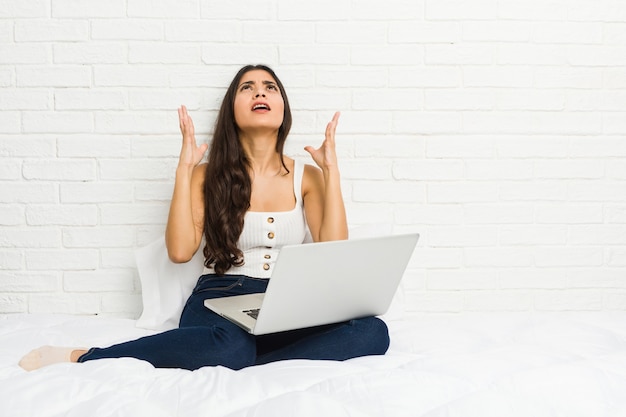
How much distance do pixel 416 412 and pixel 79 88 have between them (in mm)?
1595

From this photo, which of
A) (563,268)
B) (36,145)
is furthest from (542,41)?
(36,145)

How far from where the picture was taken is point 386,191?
7.09ft

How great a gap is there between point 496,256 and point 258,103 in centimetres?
100

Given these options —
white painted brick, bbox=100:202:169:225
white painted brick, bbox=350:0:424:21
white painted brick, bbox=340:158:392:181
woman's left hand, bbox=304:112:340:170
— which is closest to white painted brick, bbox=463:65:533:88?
Answer: white painted brick, bbox=350:0:424:21

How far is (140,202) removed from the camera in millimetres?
2121

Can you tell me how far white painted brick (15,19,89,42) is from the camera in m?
2.07

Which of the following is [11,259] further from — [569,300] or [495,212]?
[569,300]

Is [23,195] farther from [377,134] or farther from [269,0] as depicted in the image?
[377,134]

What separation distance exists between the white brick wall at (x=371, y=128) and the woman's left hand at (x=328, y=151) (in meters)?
0.15

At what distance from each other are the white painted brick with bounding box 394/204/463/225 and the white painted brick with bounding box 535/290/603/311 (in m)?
0.42

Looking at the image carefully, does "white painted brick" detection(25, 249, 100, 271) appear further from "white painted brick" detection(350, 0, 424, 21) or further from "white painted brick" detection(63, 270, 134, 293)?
"white painted brick" detection(350, 0, 424, 21)

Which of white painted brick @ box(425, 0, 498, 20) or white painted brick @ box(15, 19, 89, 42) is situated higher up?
white painted brick @ box(425, 0, 498, 20)

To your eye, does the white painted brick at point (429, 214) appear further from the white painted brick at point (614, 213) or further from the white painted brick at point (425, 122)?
the white painted brick at point (614, 213)

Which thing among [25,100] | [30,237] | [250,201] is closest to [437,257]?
[250,201]
